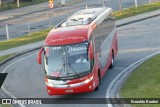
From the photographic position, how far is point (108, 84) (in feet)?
69.5

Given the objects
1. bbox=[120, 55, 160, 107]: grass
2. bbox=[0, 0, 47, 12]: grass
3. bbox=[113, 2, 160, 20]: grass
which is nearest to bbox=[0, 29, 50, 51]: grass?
bbox=[113, 2, 160, 20]: grass

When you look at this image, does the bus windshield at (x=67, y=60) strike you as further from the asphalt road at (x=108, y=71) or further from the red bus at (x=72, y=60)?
the asphalt road at (x=108, y=71)

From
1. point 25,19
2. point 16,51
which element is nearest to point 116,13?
point 25,19

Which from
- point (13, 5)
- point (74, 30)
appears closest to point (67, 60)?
point (74, 30)

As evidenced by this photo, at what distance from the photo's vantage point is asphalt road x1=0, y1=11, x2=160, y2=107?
21.3 meters

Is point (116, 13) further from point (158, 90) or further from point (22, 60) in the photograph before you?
point (158, 90)

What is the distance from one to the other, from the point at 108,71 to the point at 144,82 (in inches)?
153

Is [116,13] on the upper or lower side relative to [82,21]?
lower

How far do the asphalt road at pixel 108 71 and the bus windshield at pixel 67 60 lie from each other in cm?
127

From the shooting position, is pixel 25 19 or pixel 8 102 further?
pixel 25 19

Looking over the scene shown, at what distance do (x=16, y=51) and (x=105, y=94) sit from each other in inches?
539

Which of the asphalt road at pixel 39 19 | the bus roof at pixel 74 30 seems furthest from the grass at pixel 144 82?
the asphalt road at pixel 39 19

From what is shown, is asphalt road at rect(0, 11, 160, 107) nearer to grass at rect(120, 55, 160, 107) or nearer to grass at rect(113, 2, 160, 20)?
grass at rect(120, 55, 160, 107)

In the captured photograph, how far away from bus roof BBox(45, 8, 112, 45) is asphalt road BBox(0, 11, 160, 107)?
7.74ft
